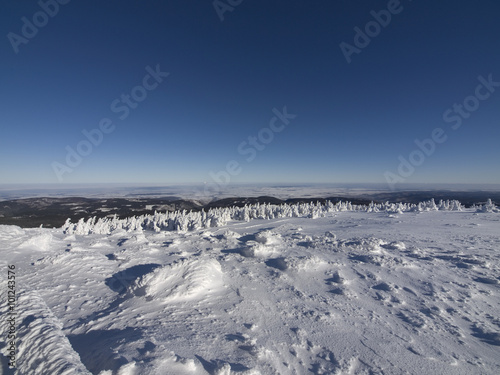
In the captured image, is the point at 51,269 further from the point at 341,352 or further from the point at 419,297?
the point at 419,297

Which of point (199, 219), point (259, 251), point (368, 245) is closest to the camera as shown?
point (368, 245)

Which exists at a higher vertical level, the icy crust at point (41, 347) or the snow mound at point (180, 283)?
the icy crust at point (41, 347)

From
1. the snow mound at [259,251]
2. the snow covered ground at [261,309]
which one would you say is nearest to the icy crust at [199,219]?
the snow covered ground at [261,309]

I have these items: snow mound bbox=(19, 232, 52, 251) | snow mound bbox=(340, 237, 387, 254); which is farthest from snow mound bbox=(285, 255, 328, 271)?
snow mound bbox=(19, 232, 52, 251)

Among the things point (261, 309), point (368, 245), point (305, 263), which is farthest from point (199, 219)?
point (261, 309)

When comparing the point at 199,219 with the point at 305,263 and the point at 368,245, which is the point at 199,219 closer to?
the point at 305,263

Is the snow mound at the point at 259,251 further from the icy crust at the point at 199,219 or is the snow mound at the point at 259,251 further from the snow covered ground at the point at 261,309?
the icy crust at the point at 199,219
